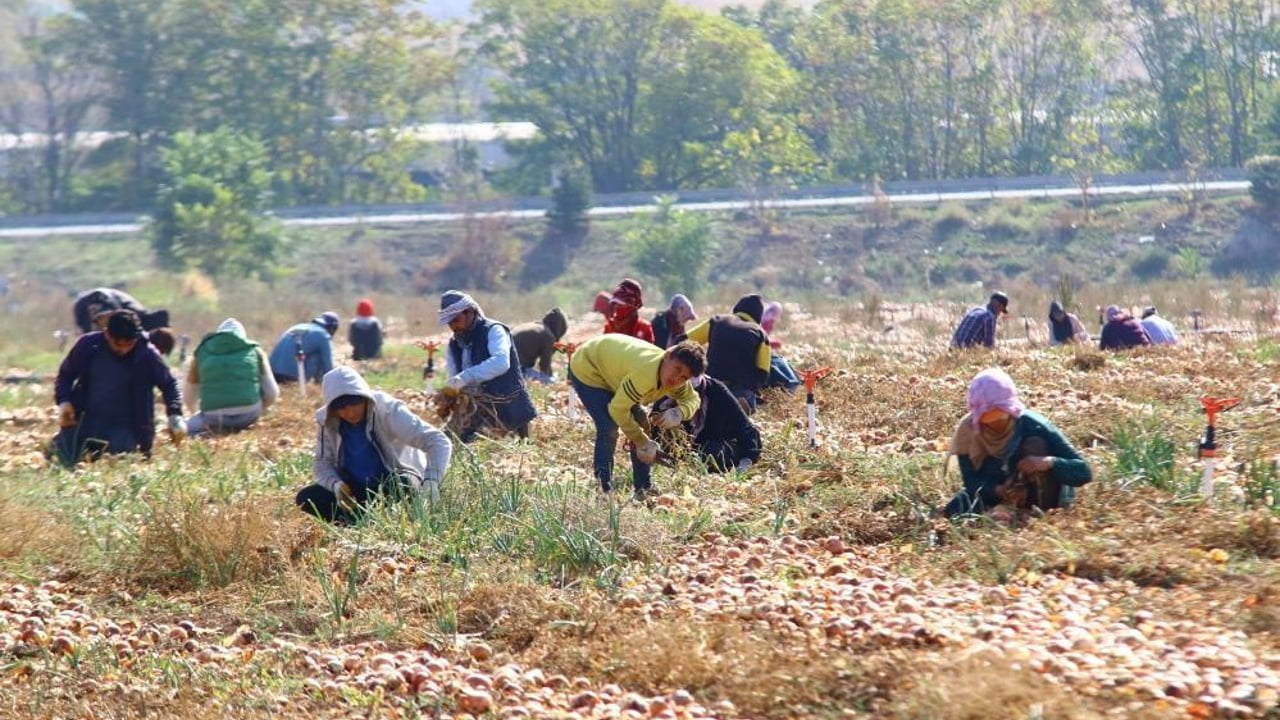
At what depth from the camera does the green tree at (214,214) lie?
45.9m

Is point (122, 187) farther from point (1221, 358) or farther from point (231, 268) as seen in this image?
point (1221, 358)

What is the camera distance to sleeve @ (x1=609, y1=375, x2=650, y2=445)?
8844 mm

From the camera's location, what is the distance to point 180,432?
1130 cm

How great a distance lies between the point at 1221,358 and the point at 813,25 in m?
51.7

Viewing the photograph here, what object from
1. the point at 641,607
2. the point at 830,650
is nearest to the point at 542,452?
the point at 641,607

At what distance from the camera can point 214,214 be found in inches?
1827

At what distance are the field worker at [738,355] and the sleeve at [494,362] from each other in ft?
5.19

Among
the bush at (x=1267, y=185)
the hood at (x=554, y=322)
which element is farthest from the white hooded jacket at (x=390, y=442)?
the bush at (x=1267, y=185)

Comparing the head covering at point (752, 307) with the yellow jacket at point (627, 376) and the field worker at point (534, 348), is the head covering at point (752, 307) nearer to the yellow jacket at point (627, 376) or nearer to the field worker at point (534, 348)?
the field worker at point (534, 348)

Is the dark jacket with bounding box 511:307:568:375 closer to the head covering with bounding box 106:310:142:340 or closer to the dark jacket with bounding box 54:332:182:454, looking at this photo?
the dark jacket with bounding box 54:332:182:454

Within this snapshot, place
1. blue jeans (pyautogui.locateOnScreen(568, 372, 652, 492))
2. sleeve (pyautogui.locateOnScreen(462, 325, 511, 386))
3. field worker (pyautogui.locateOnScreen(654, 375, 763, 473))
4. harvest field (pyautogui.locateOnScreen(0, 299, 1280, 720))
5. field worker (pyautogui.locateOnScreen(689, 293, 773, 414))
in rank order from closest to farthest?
harvest field (pyautogui.locateOnScreen(0, 299, 1280, 720))
blue jeans (pyautogui.locateOnScreen(568, 372, 652, 492))
field worker (pyautogui.locateOnScreen(654, 375, 763, 473))
sleeve (pyautogui.locateOnScreen(462, 325, 511, 386))
field worker (pyautogui.locateOnScreen(689, 293, 773, 414))

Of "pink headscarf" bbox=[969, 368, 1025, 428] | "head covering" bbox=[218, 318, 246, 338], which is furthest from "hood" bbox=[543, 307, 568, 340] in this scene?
"pink headscarf" bbox=[969, 368, 1025, 428]

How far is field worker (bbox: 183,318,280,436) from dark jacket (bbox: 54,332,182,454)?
1747 mm

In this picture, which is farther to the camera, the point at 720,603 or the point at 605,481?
the point at 605,481
